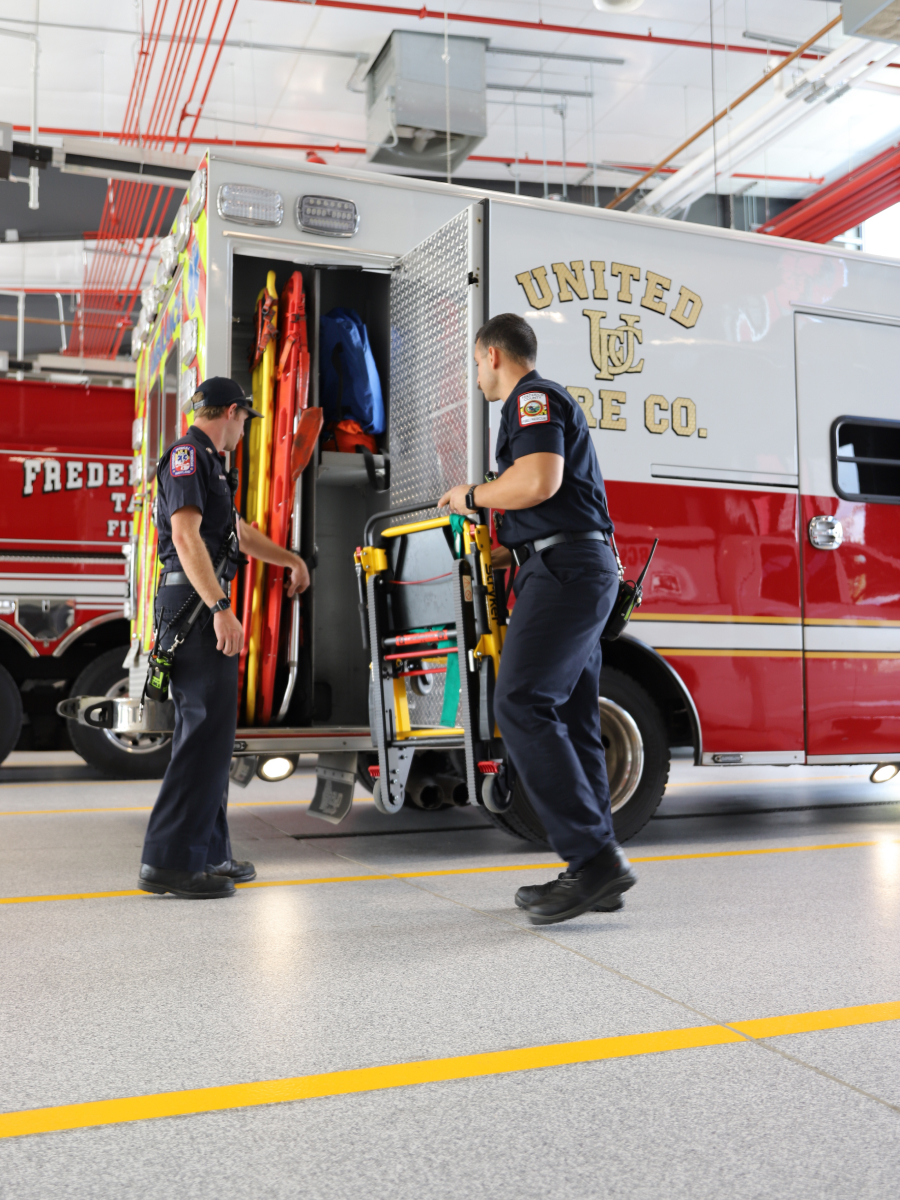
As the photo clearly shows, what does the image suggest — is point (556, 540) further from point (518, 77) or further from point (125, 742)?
point (518, 77)

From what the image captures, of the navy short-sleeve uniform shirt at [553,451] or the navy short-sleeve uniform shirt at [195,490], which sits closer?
the navy short-sleeve uniform shirt at [553,451]

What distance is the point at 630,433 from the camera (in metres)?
5.26

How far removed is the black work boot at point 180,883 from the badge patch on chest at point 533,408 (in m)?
A: 2.00

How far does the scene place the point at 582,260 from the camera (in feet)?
17.2

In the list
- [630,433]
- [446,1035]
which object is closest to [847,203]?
[630,433]

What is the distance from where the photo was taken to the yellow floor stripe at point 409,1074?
215cm

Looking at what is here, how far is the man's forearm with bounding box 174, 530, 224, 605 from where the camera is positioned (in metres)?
4.05

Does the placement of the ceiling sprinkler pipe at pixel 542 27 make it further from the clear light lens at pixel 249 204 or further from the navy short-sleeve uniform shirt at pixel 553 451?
the navy short-sleeve uniform shirt at pixel 553 451

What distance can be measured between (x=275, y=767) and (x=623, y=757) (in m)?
1.60

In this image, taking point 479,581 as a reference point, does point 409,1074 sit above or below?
below

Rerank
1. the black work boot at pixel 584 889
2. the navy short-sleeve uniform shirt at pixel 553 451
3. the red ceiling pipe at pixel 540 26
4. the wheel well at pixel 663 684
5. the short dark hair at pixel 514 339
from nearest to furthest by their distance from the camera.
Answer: the black work boot at pixel 584 889, the navy short-sleeve uniform shirt at pixel 553 451, the short dark hair at pixel 514 339, the wheel well at pixel 663 684, the red ceiling pipe at pixel 540 26

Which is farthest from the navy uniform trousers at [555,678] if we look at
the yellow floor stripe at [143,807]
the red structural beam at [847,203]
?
the red structural beam at [847,203]

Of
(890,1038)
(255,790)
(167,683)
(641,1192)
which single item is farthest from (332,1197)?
(255,790)

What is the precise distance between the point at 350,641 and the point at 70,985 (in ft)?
10.1
